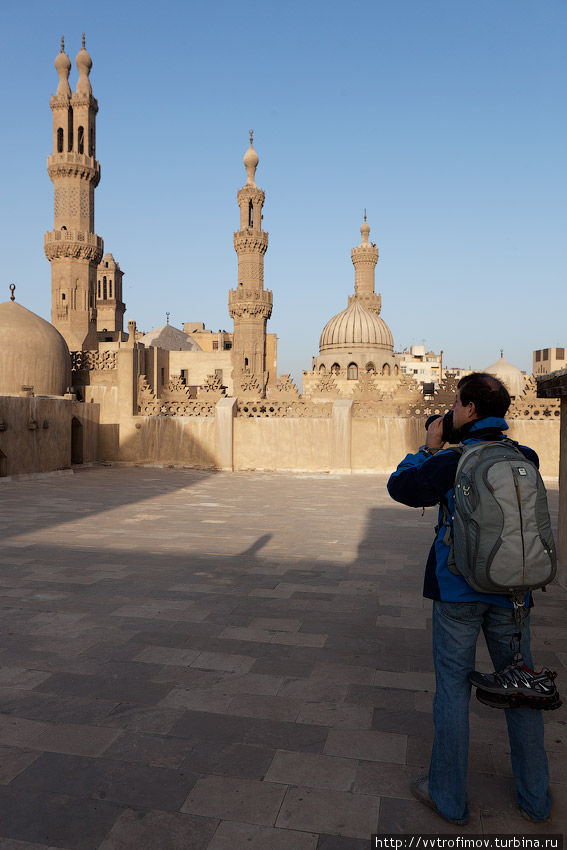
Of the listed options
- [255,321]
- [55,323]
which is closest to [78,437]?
[55,323]

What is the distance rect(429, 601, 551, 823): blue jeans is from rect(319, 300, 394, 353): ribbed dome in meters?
39.2

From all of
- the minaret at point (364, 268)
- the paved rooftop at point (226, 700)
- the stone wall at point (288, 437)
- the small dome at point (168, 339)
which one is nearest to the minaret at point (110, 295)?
the small dome at point (168, 339)

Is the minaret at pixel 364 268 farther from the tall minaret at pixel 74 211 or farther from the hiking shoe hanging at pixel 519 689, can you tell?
the hiking shoe hanging at pixel 519 689

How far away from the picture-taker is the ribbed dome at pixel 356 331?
41.2 metres

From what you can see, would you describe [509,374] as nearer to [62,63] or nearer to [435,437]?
[62,63]

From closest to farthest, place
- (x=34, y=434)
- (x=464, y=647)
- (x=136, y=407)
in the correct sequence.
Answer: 1. (x=464, y=647)
2. (x=34, y=434)
3. (x=136, y=407)

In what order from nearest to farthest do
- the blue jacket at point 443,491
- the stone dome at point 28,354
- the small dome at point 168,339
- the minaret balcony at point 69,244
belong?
1. the blue jacket at point 443,491
2. the stone dome at point 28,354
3. the minaret balcony at point 69,244
4. the small dome at point 168,339

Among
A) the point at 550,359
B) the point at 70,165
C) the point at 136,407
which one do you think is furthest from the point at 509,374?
the point at 550,359

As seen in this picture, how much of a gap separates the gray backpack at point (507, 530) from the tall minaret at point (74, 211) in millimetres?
31560

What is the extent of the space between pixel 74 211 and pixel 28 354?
1265cm

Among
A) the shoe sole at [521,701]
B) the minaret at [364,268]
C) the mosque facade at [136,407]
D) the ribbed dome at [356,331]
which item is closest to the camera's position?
the shoe sole at [521,701]

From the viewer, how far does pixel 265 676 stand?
389 cm

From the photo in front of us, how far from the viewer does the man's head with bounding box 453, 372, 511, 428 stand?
2.53 metres

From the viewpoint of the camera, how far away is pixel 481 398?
2547 millimetres
